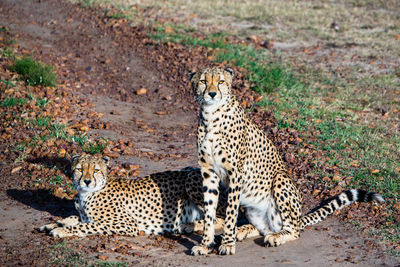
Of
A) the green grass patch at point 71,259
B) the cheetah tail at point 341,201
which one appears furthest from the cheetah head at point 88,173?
the cheetah tail at point 341,201

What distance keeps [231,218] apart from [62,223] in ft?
5.70

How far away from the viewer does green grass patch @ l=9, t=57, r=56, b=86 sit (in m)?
9.90

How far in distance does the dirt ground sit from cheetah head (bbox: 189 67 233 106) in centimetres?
150

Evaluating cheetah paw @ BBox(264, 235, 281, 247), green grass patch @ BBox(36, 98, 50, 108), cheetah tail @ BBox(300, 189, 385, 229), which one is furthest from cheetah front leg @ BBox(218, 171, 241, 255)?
green grass patch @ BBox(36, 98, 50, 108)

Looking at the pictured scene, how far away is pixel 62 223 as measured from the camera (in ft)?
19.2

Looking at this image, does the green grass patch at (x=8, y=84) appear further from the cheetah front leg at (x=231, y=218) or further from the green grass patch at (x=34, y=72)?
the cheetah front leg at (x=231, y=218)

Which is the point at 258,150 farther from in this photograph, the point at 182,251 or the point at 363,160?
the point at 363,160

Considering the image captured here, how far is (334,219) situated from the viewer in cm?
632

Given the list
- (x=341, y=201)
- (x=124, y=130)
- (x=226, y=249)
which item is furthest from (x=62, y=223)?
(x=124, y=130)

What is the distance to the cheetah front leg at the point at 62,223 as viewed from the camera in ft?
18.9

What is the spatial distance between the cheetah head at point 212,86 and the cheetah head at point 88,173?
1.26 meters

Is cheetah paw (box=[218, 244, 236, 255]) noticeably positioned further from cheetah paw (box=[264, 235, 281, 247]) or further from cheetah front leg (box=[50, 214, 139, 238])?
cheetah front leg (box=[50, 214, 139, 238])

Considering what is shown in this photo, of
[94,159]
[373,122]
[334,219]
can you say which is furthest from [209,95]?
[373,122]

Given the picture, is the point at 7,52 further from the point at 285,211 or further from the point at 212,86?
the point at 285,211
